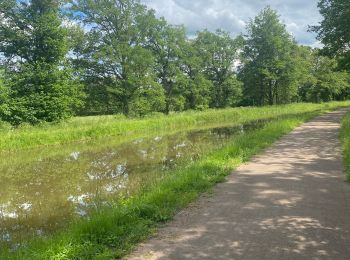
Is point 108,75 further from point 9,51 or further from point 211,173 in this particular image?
point 211,173

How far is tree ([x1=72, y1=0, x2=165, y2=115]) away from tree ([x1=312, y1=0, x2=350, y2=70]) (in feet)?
57.8

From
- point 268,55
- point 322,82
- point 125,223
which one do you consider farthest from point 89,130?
point 322,82

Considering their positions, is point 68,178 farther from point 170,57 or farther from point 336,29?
point 170,57

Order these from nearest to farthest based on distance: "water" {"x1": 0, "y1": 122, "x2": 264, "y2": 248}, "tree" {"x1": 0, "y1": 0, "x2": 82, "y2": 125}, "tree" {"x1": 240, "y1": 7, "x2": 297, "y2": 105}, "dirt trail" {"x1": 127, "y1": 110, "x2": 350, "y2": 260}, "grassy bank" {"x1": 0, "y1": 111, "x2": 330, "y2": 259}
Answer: "dirt trail" {"x1": 127, "y1": 110, "x2": 350, "y2": 260} < "grassy bank" {"x1": 0, "y1": 111, "x2": 330, "y2": 259} < "water" {"x1": 0, "y1": 122, "x2": 264, "y2": 248} < "tree" {"x1": 0, "y1": 0, "x2": 82, "y2": 125} < "tree" {"x1": 240, "y1": 7, "x2": 297, "y2": 105}

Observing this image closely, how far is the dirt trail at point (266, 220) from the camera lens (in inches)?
209

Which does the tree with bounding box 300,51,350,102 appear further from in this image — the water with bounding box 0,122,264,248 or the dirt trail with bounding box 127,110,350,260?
the dirt trail with bounding box 127,110,350,260

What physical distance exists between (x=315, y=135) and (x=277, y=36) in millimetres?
39947

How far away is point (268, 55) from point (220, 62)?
9111 millimetres

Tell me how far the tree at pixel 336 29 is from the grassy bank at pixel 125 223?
25580 millimetres

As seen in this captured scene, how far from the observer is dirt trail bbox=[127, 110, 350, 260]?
209 inches

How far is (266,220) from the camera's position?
6.54 metres

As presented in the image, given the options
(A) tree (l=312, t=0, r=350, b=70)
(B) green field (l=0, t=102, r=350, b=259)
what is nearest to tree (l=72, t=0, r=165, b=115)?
(A) tree (l=312, t=0, r=350, b=70)

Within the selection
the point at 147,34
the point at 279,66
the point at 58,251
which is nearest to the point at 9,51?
the point at 147,34

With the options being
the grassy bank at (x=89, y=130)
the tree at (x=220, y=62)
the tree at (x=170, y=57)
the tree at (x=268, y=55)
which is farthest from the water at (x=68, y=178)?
the tree at (x=220, y=62)
